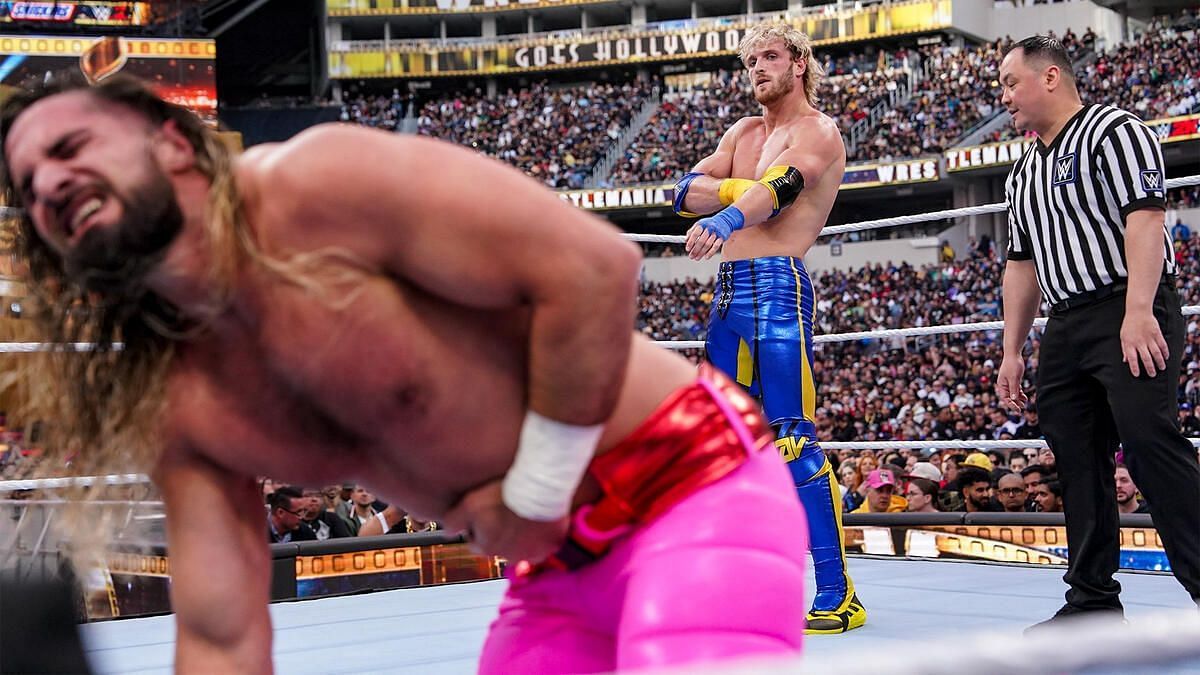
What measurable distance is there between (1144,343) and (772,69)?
3.34 ft

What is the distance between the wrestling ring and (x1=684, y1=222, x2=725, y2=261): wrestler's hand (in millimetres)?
779

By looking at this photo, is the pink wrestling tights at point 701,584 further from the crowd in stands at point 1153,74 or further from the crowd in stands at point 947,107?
the crowd in stands at point 947,107

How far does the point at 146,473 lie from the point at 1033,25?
24586mm

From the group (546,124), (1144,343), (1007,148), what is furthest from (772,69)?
(546,124)

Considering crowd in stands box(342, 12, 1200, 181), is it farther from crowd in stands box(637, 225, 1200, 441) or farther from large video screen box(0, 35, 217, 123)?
large video screen box(0, 35, 217, 123)

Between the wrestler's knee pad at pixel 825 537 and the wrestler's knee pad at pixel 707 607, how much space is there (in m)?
1.62

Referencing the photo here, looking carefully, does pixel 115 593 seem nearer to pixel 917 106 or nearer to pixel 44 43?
pixel 44 43

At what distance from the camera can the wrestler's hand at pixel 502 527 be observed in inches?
42.0

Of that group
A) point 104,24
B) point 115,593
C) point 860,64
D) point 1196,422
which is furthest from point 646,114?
point 115,593

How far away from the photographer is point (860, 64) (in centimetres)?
2430

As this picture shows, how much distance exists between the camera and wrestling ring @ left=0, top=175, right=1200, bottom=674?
2.38 m

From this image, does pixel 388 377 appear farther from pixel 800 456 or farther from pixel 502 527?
pixel 800 456

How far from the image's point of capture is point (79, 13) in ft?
69.2

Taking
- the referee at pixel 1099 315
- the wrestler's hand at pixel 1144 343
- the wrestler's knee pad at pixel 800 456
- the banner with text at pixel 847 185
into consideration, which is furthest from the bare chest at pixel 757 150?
the banner with text at pixel 847 185
